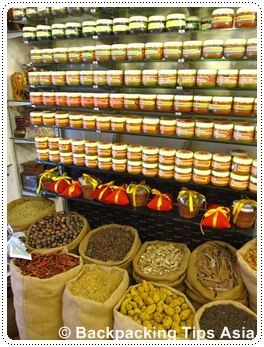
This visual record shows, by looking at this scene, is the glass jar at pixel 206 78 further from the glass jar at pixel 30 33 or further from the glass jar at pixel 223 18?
the glass jar at pixel 30 33

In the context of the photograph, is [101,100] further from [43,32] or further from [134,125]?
[43,32]

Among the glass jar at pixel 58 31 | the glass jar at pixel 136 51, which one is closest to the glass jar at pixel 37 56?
the glass jar at pixel 58 31

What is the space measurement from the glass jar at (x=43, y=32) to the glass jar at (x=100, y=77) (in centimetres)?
60

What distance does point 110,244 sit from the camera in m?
2.32

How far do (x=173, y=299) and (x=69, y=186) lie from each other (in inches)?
52.7

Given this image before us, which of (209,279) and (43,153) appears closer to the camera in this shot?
(209,279)

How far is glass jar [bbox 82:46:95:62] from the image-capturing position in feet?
7.73

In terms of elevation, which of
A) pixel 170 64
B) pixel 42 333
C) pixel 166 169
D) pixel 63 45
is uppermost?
pixel 63 45

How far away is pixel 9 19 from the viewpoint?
279cm

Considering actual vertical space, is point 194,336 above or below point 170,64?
below

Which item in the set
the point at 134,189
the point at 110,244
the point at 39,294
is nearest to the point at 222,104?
the point at 134,189

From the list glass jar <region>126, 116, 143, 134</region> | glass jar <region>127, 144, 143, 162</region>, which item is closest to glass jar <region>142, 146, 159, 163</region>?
glass jar <region>127, 144, 143, 162</region>
